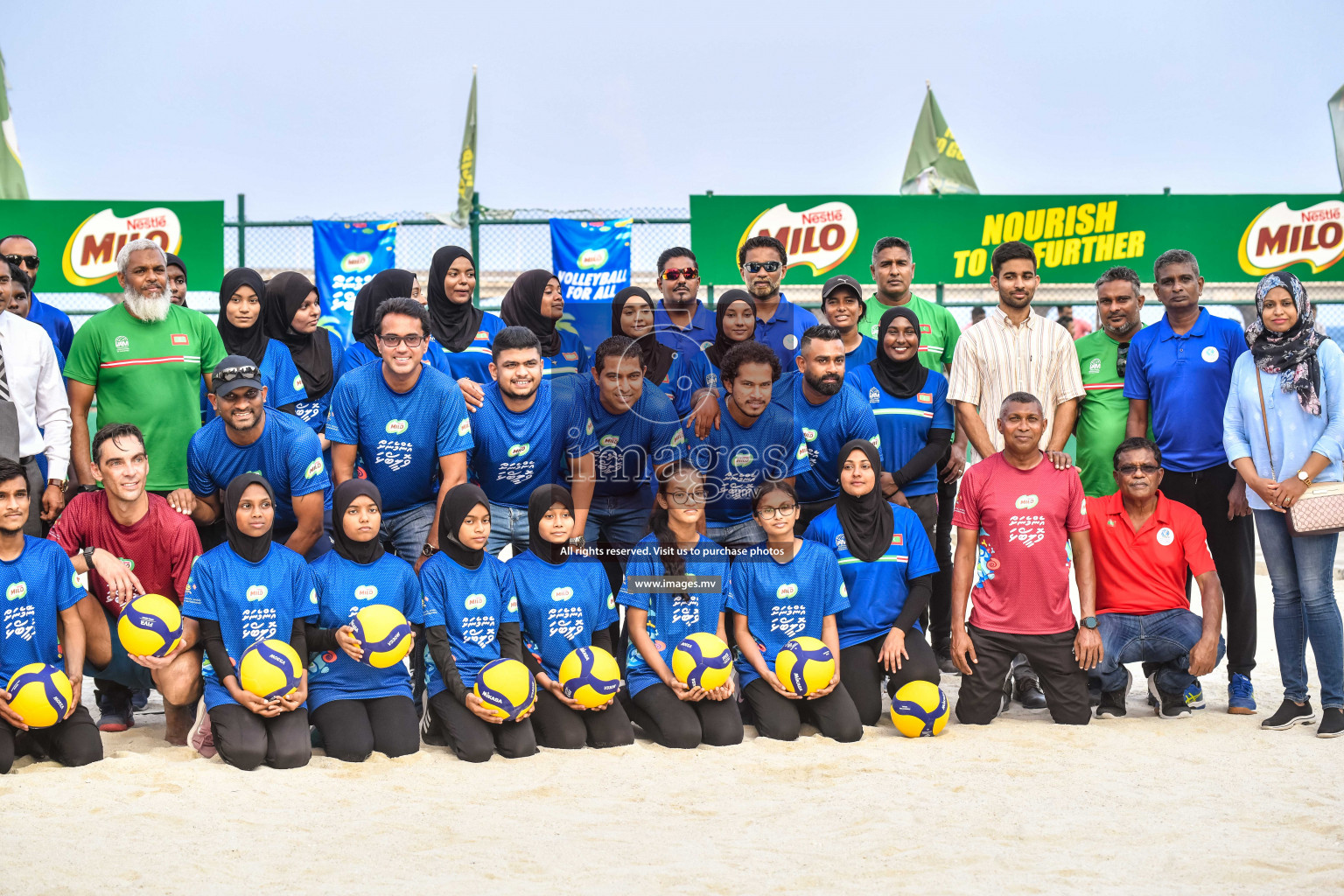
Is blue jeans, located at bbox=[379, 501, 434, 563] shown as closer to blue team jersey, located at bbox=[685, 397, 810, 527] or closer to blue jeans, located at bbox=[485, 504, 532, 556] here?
blue jeans, located at bbox=[485, 504, 532, 556]

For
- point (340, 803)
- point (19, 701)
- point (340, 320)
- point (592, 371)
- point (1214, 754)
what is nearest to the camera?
point (340, 803)

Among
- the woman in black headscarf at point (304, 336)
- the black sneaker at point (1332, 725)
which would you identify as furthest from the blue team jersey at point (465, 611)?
the black sneaker at point (1332, 725)

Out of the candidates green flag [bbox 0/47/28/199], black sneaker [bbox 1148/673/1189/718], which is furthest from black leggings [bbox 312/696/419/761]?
green flag [bbox 0/47/28/199]

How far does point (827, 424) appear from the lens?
5.93m

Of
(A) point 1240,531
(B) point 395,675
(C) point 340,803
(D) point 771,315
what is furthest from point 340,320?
(A) point 1240,531

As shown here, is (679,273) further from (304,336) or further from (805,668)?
(805,668)

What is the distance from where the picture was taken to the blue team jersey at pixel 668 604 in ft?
18.0

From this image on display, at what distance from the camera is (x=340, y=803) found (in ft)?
14.0

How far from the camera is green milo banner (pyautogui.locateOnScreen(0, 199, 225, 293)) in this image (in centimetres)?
1168

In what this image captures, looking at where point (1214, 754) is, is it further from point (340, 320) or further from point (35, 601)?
point (340, 320)

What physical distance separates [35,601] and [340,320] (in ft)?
23.2

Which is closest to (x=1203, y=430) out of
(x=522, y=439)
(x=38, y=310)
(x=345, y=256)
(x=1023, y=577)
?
(x=1023, y=577)

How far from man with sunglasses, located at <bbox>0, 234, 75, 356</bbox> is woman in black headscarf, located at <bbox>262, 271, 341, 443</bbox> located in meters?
1.28

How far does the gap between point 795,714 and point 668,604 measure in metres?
0.82
